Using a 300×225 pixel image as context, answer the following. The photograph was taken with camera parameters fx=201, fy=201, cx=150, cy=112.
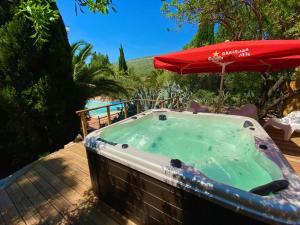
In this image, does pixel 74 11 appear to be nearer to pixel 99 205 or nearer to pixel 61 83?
pixel 99 205

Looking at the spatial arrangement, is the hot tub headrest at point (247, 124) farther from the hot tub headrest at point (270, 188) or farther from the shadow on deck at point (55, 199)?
the shadow on deck at point (55, 199)

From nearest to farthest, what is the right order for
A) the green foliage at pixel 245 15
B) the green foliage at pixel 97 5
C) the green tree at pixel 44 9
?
the green tree at pixel 44 9, the green foliage at pixel 97 5, the green foliage at pixel 245 15

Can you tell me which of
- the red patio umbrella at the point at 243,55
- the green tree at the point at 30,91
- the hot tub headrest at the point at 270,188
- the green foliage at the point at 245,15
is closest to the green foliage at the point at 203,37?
the green foliage at the point at 245,15

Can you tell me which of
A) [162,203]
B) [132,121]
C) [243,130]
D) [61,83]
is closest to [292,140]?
[243,130]

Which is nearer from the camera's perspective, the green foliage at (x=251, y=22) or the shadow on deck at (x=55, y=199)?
the shadow on deck at (x=55, y=199)

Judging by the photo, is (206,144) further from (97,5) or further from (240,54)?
(97,5)

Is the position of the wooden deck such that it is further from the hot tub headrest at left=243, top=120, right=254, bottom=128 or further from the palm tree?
the palm tree

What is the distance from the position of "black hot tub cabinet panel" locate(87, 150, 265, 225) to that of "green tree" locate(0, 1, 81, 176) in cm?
349

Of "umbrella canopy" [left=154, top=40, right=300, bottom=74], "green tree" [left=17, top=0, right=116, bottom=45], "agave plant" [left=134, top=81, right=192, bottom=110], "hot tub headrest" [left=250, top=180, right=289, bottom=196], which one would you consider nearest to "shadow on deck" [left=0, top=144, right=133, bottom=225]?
"hot tub headrest" [left=250, top=180, right=289, bottom=196]

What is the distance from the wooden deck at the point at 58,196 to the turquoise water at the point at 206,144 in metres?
1.02

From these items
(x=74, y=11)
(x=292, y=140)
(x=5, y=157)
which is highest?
(x=74, y=11)

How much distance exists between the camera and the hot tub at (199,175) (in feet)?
5.48

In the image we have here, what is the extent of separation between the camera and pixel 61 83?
6.02 metres

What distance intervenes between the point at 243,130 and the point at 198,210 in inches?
91.6
